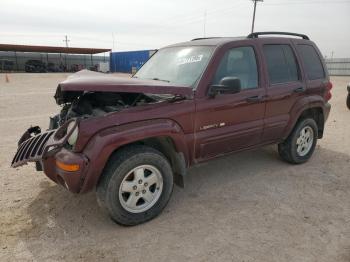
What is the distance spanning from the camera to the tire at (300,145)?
16.6 feet

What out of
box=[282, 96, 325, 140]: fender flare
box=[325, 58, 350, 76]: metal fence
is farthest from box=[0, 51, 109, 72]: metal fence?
box=[282, 96, 325, 140]: fender flare

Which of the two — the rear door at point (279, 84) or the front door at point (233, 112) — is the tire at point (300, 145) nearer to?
the rear door at point (279, 84)

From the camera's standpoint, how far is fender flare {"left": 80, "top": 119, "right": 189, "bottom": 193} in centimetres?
303

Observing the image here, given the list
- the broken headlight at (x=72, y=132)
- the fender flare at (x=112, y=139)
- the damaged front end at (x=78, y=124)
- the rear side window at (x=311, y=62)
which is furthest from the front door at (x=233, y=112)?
the broken headlight at (x=72, y=132)

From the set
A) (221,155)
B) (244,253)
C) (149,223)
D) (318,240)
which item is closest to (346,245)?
(318,240)

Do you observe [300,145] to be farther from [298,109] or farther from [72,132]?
[72,132]

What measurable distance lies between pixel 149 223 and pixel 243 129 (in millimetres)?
1716

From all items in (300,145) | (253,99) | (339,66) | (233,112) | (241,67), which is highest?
(241,67)

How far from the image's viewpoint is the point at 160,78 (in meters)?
4.23

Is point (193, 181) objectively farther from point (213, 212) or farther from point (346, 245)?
point (346, 245)

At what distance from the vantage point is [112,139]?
3072 millimetres

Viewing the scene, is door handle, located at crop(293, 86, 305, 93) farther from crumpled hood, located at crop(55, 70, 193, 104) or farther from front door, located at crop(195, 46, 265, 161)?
crumpled hood, located at crop(55, 70, 193, 104)

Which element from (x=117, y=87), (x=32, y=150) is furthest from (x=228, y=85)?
(x=32, y=150)

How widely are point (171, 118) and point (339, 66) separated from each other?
1582 inches
